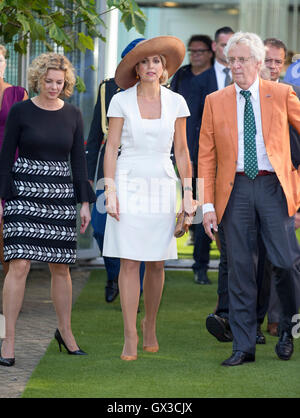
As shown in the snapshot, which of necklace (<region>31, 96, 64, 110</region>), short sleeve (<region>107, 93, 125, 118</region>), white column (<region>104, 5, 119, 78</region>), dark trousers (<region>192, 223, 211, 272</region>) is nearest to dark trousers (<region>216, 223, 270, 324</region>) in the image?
short sleeve (<region>107, 93, 125, 118</region>)

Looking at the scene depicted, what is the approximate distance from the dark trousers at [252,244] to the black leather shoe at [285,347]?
0.20 metres

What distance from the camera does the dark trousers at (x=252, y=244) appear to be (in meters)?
5.85

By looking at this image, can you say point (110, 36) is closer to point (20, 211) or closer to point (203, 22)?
point (20, 211)

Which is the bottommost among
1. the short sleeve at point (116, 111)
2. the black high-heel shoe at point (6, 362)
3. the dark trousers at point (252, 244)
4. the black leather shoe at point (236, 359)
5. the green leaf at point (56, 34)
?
the black high-heel shoe at point (6, 362)

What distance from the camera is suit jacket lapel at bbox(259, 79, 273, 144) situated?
578cm

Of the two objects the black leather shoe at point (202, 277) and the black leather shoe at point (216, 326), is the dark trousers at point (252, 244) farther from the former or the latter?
the black leather shoe at point (202, 277)

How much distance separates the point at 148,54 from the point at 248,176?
1027mm

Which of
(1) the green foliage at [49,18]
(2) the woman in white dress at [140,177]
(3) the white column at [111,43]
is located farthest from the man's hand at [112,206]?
(3) the white column at [111,43]

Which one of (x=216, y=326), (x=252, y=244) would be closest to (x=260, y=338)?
(x=216, y=326)

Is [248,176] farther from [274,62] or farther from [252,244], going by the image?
[274,62]

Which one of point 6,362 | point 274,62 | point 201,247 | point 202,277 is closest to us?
point 6,362

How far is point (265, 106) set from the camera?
19.1 ft

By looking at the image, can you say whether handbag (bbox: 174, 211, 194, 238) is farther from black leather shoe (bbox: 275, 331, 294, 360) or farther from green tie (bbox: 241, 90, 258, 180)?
black leather shoe (bbox: 275, 331, 294, 360)

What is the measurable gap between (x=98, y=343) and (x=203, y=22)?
2206 cm
